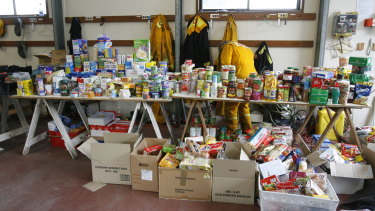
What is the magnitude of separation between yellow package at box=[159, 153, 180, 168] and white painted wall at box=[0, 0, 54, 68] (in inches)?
145

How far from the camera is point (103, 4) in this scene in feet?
14.9

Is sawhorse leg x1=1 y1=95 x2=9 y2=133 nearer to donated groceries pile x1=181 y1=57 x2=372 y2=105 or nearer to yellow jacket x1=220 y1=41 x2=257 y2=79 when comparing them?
donated groceries pile x1=181 y1=57 x2=372 y2=105

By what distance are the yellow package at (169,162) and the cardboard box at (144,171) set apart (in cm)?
5

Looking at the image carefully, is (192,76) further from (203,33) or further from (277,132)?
(203,33)

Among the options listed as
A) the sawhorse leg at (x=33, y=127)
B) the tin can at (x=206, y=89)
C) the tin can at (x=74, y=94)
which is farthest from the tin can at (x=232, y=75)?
the sawhorse leg at (x=33, y=127)

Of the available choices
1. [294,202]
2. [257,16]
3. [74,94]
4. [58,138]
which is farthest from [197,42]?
[294,202]

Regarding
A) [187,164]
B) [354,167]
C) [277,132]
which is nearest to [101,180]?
[187,164]

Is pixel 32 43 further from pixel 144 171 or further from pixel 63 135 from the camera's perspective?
pixel 144 171

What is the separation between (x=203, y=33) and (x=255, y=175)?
2618 mm

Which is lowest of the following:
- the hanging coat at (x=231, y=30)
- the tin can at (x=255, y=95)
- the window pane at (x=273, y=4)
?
the tin can at (x=255, y=95)

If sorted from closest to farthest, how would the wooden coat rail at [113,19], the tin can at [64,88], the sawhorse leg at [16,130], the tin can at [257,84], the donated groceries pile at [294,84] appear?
the donated groceries pile at [294,84] → the tin can at [257,84] → the tin can at [64,88] → the sawhorse leg at [16,130] → the wooden coat rail at [113,19]

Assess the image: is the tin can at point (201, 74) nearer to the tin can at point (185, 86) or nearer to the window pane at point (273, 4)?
the tin can at point (185, 86)

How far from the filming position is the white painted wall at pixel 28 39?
15.9ft

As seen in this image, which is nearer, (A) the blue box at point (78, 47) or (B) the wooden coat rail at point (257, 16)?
(A) the blue box at point (78, 47)
